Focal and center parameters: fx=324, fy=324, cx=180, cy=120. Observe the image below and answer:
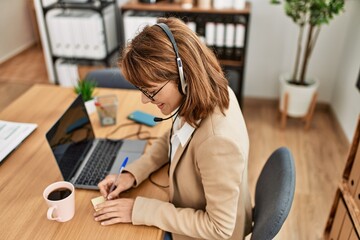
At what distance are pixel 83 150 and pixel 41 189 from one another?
221 mm

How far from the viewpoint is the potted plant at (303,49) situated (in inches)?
88.1

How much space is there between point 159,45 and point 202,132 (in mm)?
268

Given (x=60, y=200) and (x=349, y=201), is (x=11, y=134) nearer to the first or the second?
(x=60, y=200)

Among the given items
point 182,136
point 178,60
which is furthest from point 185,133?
point 178,60

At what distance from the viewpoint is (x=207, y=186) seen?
901mm

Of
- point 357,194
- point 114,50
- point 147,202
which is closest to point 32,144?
point 147,202

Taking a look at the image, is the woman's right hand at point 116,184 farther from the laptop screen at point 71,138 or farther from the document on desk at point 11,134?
the document on desk at point 11,134

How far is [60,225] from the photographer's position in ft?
3.11

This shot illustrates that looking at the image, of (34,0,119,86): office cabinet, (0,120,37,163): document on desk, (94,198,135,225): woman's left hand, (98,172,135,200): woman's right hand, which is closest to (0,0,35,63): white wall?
(34,0,119,86): office cabinet

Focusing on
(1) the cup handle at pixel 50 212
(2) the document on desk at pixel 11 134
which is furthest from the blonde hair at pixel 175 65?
(2) the document on desk at pixel 11 134

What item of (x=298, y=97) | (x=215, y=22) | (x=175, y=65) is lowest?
(x=298, y=97)

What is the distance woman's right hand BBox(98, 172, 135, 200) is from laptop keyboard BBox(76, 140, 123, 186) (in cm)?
6

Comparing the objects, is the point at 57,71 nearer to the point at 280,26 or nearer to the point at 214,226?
the point at 280,26

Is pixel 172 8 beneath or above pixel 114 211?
above
